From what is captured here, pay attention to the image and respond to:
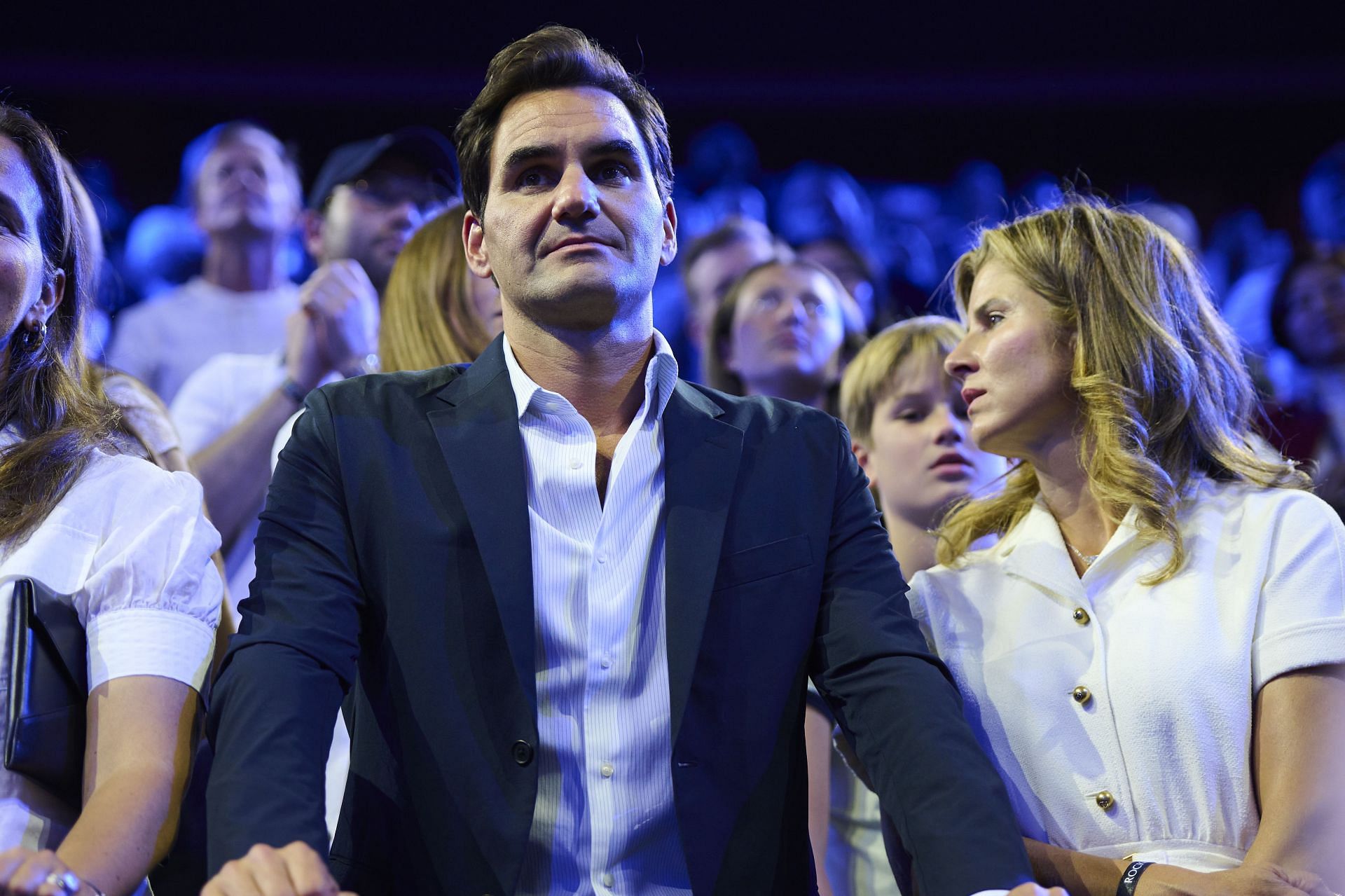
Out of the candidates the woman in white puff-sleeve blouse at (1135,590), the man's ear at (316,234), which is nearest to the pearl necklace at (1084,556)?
the woman in white puff-sleeve blouse at (1135,590)

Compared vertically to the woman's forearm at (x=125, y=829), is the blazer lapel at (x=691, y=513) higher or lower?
higher

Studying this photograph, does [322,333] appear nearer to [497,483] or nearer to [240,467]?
[240,467]

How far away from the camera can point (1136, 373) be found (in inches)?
100

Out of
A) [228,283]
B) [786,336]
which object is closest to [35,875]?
[786,336]

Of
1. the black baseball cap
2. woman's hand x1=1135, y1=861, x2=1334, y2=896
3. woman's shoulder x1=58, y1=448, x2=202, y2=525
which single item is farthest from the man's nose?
the black baseball cap

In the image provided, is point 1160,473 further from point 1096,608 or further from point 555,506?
point 555,506

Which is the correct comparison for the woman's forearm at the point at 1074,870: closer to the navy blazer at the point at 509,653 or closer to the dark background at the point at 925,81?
the navy blazer at the point at 509,653

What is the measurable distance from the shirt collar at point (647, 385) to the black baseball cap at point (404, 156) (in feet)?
6.01

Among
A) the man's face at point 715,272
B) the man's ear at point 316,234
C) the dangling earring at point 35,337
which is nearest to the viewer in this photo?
the dangling earring at point 35,337

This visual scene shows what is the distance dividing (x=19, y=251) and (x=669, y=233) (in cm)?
119

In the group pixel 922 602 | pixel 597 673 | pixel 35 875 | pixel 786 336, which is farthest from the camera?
pixel 786 336

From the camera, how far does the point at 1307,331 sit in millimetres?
4797

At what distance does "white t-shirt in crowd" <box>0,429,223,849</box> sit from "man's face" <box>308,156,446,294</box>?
1949 millimetres

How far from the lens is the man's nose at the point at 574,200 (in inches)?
87.4
